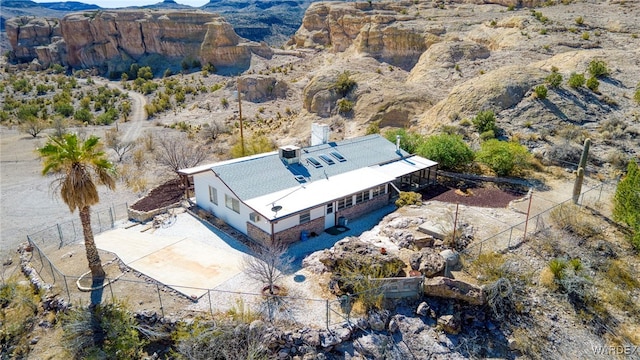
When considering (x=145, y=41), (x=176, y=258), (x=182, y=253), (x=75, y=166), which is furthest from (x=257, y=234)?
(x=145, y=41)

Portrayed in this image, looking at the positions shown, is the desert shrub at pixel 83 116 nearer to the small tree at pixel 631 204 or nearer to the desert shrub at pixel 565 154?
the desert shrub at pixel 565 154

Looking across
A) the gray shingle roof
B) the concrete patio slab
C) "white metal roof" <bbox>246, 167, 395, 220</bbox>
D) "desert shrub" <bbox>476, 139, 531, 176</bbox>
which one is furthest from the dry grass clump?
the concrete patio slab

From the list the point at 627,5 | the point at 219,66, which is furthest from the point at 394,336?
the point at 219,66

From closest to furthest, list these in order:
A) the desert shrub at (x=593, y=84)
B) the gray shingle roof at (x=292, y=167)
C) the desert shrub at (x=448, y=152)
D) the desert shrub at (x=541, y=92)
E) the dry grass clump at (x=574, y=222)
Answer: the dry grass clump at (x=574, y=222) → the gray shingle roof at (x=292, y=167) → the desert shrub at (x=448, y=152) → the desert shrub at (x=541, y=92) → the desert shrub at (x=593, y=84)

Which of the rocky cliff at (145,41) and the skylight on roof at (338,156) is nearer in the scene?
→ the skylight on roof at (338,156)

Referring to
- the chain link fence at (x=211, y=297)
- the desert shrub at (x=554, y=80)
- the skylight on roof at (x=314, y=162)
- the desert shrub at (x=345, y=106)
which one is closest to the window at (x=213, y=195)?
the skylight on roof at (x=314, y=162)

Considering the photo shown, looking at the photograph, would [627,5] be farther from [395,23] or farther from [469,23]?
[395,23]
